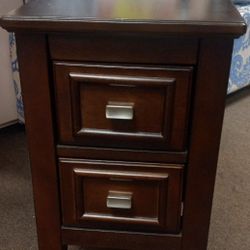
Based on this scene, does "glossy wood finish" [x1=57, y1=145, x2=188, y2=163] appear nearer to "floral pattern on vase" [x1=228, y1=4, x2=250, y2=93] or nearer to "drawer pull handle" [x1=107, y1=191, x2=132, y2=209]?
"drawer pull handle" [x1=107, y1=191, x2=132, y2=209]

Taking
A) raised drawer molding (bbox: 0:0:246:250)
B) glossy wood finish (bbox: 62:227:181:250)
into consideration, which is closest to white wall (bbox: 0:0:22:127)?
raised drawer molding (bbox: 0:0:246:250)

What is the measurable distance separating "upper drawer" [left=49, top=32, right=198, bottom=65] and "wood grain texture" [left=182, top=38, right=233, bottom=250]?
3 cm

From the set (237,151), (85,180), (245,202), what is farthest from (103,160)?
(237,151)

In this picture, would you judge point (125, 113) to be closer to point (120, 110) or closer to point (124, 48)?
point (120, 110)

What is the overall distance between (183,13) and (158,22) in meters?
0.07

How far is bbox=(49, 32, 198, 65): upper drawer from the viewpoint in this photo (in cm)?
65

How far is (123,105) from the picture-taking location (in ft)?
2.30

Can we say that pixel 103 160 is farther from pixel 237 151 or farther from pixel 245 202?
pixel 237 151

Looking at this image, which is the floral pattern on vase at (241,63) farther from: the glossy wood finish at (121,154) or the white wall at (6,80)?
the glossy wood finish at (121,154)

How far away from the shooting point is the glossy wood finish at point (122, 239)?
826 millimetres

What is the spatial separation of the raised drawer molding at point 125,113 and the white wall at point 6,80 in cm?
61

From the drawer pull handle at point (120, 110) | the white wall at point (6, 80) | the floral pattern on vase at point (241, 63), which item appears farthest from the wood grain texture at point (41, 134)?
the floral pattern on vase at point (241, 63)

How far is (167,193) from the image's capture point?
780 millimetres

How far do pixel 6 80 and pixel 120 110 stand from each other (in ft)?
2.64
